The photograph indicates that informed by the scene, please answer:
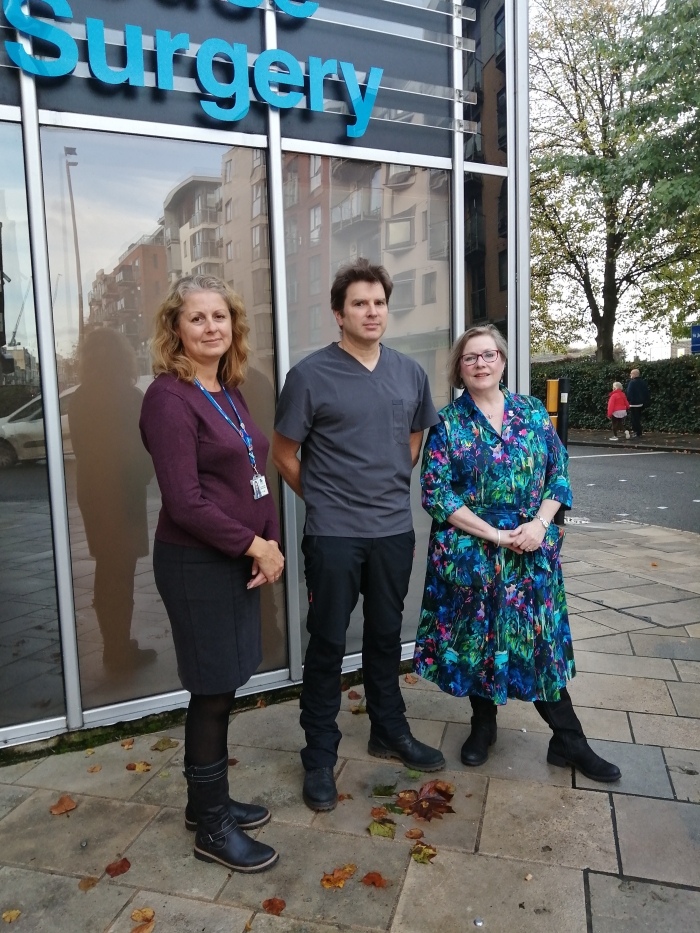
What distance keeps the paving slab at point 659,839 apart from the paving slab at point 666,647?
170 cm

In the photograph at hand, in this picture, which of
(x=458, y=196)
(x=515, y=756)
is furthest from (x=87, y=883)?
(x=458, y=196)

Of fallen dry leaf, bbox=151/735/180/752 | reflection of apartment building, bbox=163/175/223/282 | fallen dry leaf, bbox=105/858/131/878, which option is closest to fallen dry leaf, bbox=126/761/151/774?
fallen dry leaf, bbox=151/735/180/752

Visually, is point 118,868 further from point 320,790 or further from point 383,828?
point 383,828

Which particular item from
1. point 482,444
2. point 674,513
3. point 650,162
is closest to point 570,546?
point 674,513

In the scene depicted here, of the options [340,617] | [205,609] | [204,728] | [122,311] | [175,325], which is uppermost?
[122,311]

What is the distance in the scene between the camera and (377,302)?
9.53 ft

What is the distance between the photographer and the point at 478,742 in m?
3.24

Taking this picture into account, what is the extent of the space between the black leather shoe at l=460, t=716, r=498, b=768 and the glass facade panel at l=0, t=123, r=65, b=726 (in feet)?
6.11

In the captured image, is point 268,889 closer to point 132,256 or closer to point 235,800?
point 235,800

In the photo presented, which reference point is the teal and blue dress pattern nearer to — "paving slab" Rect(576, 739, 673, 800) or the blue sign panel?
"paving slab" Rect(576, 739, 673, 800)

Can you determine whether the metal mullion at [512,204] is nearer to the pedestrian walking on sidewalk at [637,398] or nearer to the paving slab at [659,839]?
the paving slab at [659,839]

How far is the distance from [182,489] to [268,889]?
1.32 m

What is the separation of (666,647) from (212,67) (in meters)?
4.05

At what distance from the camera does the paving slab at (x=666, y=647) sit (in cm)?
444
